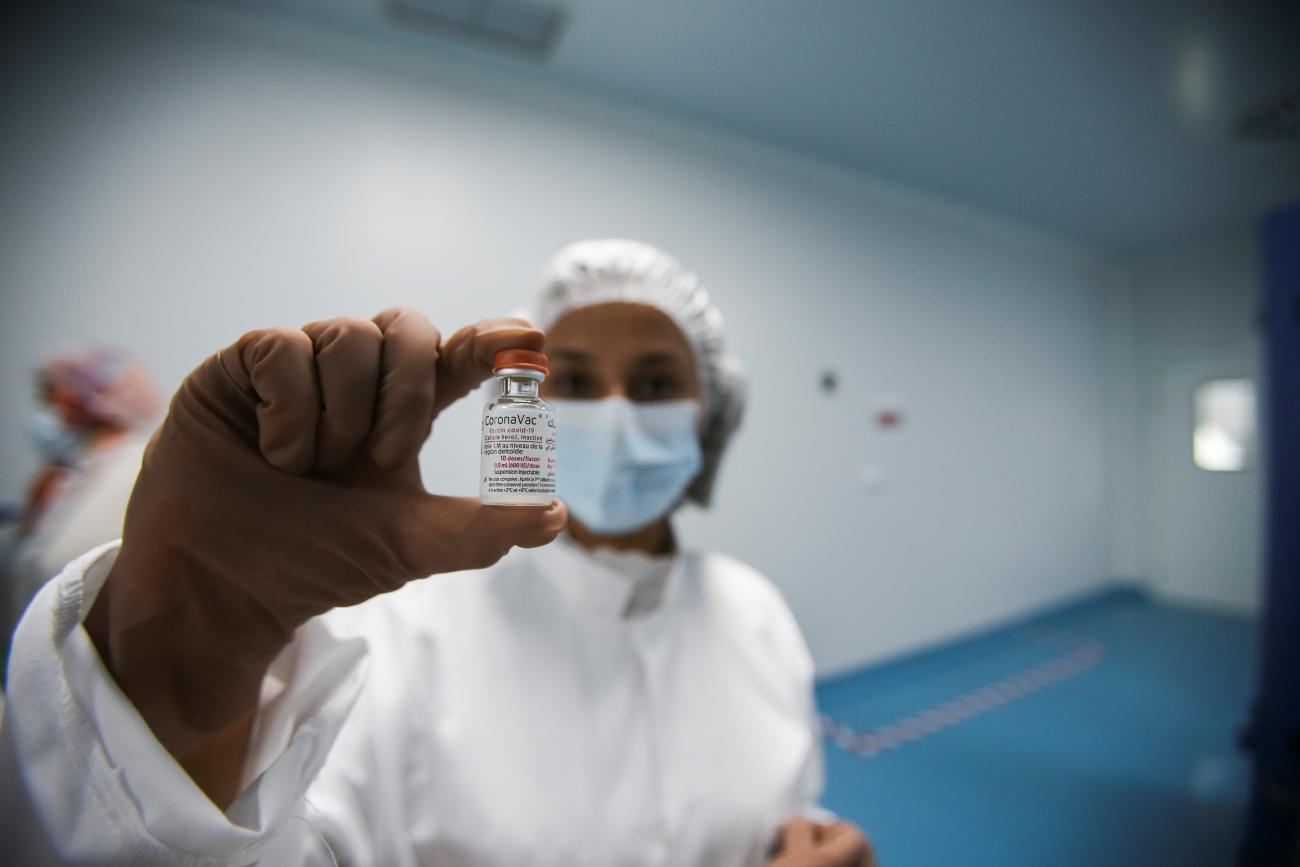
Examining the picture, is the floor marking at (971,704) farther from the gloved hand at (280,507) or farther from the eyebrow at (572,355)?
the gloved hand at (280,507)

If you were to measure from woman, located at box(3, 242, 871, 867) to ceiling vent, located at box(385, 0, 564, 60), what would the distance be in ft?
3.32

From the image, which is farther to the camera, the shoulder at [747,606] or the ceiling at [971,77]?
the ceiling at [971,77]

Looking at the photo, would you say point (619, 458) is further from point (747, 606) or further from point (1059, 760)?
point (1059, 760)

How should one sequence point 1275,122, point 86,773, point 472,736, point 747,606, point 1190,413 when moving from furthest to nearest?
point 1190,413, point 1275,122, point 747,606, point 472,736, point 86,773

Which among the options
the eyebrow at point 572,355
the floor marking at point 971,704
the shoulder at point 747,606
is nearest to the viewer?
the eyebrow at point 572,355

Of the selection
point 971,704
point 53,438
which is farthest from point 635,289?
point 971,704

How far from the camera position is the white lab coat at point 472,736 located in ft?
0.98

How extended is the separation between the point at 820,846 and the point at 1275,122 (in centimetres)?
195

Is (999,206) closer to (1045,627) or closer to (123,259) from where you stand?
(1045,627)

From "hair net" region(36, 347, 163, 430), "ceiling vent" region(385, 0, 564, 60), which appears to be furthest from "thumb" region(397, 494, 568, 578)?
"ceiling vent" region(385, 0, 564, 60)

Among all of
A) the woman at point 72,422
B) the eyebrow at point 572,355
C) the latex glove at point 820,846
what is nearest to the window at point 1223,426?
the latex glove at point 820,846

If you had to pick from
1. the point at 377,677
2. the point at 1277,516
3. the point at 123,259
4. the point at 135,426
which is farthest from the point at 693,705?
the point at 1277,516

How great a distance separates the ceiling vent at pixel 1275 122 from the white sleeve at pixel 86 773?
2.13 meters

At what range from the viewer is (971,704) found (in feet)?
6.70
